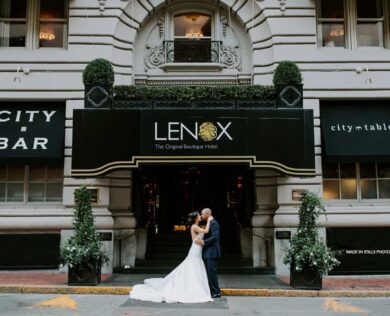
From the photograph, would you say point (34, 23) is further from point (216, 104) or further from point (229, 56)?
point (216, 104)

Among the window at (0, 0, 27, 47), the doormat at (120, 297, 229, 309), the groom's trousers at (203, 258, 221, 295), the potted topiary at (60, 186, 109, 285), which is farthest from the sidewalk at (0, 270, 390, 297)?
the window at (0, 0, 27, 47)

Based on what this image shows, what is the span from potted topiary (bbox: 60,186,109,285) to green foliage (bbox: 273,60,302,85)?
250 inches

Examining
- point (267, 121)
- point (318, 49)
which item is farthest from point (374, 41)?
point (267, 121)

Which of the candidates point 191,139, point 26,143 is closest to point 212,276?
point 191,139

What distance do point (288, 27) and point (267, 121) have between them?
3869mm

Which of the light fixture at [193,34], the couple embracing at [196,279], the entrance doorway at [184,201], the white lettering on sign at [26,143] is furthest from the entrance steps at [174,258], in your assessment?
the light fixture at [193,34]

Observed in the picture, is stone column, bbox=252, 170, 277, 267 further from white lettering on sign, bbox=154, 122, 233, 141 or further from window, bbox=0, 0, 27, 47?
window, bbox=0, 0, 27, 47

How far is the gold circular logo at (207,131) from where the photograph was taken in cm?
1379

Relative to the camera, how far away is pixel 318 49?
1598cm

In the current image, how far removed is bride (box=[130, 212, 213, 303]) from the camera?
1141 cm

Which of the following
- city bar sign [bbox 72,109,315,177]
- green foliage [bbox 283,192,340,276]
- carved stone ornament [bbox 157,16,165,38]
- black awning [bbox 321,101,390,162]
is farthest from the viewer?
carved stone ornament [bbox 157,16,165,38]

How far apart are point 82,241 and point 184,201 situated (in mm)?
6659

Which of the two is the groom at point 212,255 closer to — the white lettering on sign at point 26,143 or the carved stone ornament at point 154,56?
the white lettering on sign at point 26,143

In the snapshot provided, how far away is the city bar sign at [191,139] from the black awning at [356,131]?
4.83 ft
